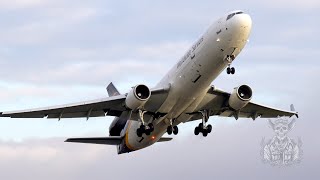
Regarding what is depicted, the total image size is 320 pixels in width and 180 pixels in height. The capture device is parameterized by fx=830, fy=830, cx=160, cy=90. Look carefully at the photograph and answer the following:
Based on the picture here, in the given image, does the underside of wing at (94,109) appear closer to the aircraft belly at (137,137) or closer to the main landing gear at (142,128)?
the main landing gear at (142,128)

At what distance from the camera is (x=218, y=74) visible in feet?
161

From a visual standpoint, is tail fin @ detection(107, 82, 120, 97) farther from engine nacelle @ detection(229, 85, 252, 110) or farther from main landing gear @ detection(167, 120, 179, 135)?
engine nacelle @ detection(229, 85, 252, 110)

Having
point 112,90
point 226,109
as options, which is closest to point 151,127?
point 226,109

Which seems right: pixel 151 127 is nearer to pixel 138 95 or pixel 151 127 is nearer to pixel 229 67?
pixel 138 95

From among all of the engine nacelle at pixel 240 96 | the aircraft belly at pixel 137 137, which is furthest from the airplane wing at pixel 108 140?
the engine nacelle at pixel 240 96

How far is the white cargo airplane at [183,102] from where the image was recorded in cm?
4756

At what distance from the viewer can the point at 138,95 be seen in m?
50.6

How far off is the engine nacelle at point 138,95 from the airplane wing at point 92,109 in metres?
0.66

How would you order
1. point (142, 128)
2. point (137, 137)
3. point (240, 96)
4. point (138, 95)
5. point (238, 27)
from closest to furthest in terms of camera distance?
point (238, 27) → point (138, 95) → point (142, 128) → point (240, 96) → point (137, 137)

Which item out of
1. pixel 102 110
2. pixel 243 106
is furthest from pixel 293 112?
pixel 102 110

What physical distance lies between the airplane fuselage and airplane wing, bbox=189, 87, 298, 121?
1413 millimetres

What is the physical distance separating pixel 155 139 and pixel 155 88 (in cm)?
533

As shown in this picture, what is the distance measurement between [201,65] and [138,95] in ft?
15.5

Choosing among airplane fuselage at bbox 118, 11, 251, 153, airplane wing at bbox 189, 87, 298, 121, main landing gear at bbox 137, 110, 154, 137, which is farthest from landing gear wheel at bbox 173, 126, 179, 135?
main landing gear at bbox 137, 110, 154, 137
